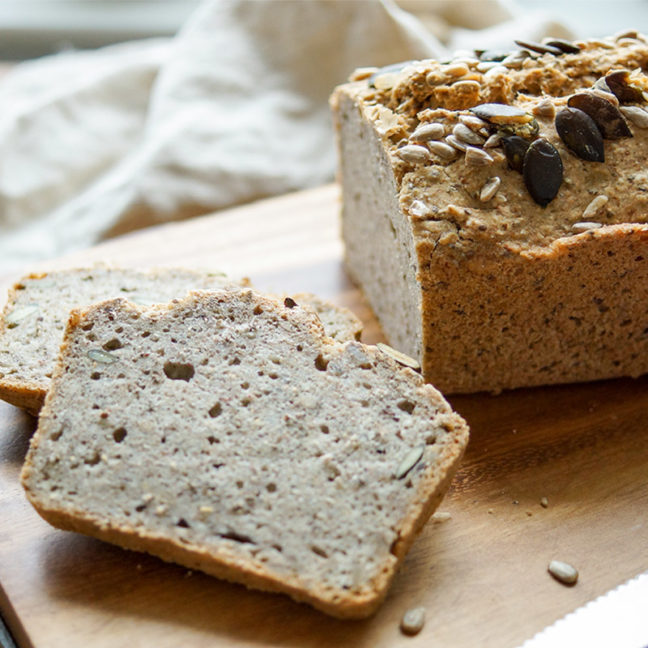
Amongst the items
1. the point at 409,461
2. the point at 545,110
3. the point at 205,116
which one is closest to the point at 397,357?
the point at 409,461

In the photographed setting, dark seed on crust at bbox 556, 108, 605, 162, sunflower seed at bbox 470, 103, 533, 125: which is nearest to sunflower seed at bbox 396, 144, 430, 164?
sunflower seed at bbox 470, 103, 533, 125

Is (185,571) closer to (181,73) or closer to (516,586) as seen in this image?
(516,586)

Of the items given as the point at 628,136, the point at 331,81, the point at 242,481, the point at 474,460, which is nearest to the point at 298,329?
the point at 242,481

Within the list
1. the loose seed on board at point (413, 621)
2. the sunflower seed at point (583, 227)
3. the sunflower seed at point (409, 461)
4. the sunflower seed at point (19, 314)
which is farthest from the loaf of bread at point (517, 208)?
the sunflower seed at point (19, 314)

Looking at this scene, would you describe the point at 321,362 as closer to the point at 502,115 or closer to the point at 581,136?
the point at 502,115

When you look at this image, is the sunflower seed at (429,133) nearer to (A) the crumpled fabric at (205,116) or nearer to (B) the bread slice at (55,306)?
(B) the bread slice at (55,306)

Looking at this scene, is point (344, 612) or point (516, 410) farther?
point (516, 410)

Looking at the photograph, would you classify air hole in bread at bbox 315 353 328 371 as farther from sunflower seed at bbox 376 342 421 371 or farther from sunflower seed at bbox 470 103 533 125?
sunflower seed at bbox 470 103 533 125
